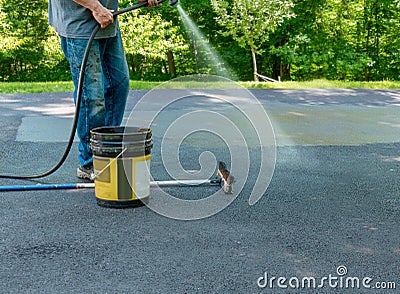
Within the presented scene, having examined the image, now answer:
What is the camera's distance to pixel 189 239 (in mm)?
2590

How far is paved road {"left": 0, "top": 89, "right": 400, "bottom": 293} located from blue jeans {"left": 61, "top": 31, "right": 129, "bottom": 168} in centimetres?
45

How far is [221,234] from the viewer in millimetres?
2664

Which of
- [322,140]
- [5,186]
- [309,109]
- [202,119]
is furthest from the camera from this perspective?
[309,109]

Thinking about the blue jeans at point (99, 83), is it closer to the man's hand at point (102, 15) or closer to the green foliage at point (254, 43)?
the man's hand at point (102, 15)

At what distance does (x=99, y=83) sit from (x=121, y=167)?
71 cm

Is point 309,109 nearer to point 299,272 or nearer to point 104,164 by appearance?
point 104,164

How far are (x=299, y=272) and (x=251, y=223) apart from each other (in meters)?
0.64

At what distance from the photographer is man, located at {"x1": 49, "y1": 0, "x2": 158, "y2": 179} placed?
10.9ft

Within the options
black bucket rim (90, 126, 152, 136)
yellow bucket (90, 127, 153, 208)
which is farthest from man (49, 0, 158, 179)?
yellow bucket (90, 127, 153, 208)

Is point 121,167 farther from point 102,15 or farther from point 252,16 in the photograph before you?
point 252,16

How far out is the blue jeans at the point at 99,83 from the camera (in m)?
3.37

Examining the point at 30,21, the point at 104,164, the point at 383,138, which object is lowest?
the point at 383,138

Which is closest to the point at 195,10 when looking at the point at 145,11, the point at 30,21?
the point at 145,11

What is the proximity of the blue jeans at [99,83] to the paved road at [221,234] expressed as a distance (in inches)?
17.5
